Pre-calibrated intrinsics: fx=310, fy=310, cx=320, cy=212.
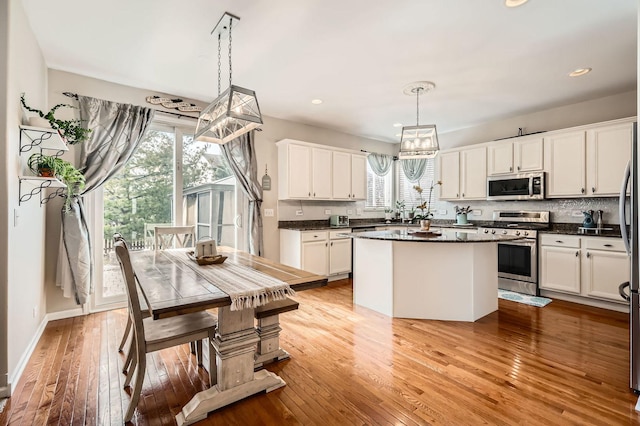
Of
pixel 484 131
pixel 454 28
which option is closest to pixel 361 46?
pixel 454 28

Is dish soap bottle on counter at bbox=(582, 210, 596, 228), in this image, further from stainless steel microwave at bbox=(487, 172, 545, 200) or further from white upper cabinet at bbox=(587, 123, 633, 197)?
stainless steel microwave at bbox=(487, 172, 545, 200)

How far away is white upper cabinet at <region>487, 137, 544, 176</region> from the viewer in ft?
14.3

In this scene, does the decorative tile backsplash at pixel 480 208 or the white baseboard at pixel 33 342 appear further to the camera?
the decorative tile backsplash at pixel 480 208

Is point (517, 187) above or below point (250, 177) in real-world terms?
below

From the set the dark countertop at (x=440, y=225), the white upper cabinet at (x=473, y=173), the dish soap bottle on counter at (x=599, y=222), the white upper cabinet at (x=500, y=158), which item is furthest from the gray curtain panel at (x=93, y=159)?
the dish soap bottle on counter at (x=599, y=222)

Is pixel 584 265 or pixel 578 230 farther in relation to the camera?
pixel 578 230

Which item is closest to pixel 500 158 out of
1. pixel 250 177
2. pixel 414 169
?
pixel 414 169

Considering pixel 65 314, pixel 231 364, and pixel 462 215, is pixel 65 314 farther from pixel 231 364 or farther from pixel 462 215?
pixel 462 215

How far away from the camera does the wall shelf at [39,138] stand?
89.1 inches

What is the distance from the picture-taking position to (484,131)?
205 inches

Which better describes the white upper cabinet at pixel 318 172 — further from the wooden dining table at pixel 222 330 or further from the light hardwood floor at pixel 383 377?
the wooden dining table at pixel 222 330

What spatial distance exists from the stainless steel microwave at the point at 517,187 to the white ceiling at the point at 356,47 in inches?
40.9

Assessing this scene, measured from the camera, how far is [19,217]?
2211 millimetres

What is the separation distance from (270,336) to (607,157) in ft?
14.5
